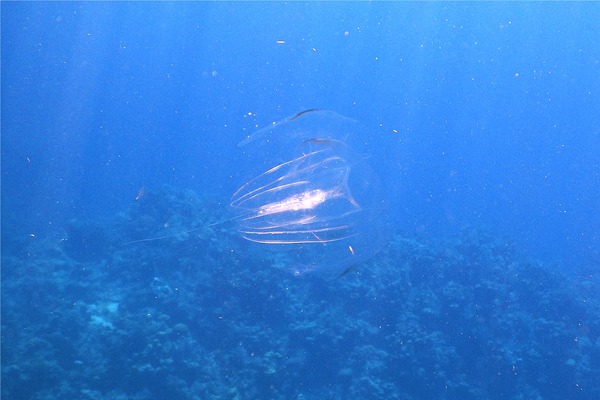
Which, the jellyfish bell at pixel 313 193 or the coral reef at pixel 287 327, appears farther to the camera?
the coral reef at pixel 287 327

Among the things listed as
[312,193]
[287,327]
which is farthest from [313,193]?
[287,327]

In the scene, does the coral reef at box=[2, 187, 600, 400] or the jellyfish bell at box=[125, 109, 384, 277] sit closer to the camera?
the jellyfish bell at box=[125, 109, 384, 277]

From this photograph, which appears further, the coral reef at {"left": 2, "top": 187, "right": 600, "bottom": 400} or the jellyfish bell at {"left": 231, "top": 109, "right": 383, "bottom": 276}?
the coral reef at {"left": 2, "top": 187, "right": 600, "bottom": 400}

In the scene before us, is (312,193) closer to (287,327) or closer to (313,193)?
(313,193)

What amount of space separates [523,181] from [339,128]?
125 feet

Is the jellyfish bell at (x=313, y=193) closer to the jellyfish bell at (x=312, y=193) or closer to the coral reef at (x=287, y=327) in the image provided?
the jellyfish bell at (x=312, y=193)

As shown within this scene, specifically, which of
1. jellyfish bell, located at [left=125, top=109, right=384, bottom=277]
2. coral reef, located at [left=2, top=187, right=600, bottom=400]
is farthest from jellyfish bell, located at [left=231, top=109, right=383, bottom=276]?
coral reef, located at [left=2, top=187, right=600, bottom=400]

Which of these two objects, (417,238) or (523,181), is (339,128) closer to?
(417,238)

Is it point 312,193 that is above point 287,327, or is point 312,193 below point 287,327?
above

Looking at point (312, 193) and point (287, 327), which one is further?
point (287, 327)

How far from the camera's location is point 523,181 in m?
36.8

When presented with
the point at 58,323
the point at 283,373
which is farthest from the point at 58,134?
the point at 283,373

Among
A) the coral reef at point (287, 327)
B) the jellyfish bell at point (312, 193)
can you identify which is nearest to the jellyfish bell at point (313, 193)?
the jellyfish bell at point (312, 193)

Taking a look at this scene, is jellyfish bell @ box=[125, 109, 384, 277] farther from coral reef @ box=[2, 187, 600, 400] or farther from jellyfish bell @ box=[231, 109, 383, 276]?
coral reef @ box=[2, 187, 600, 400]
